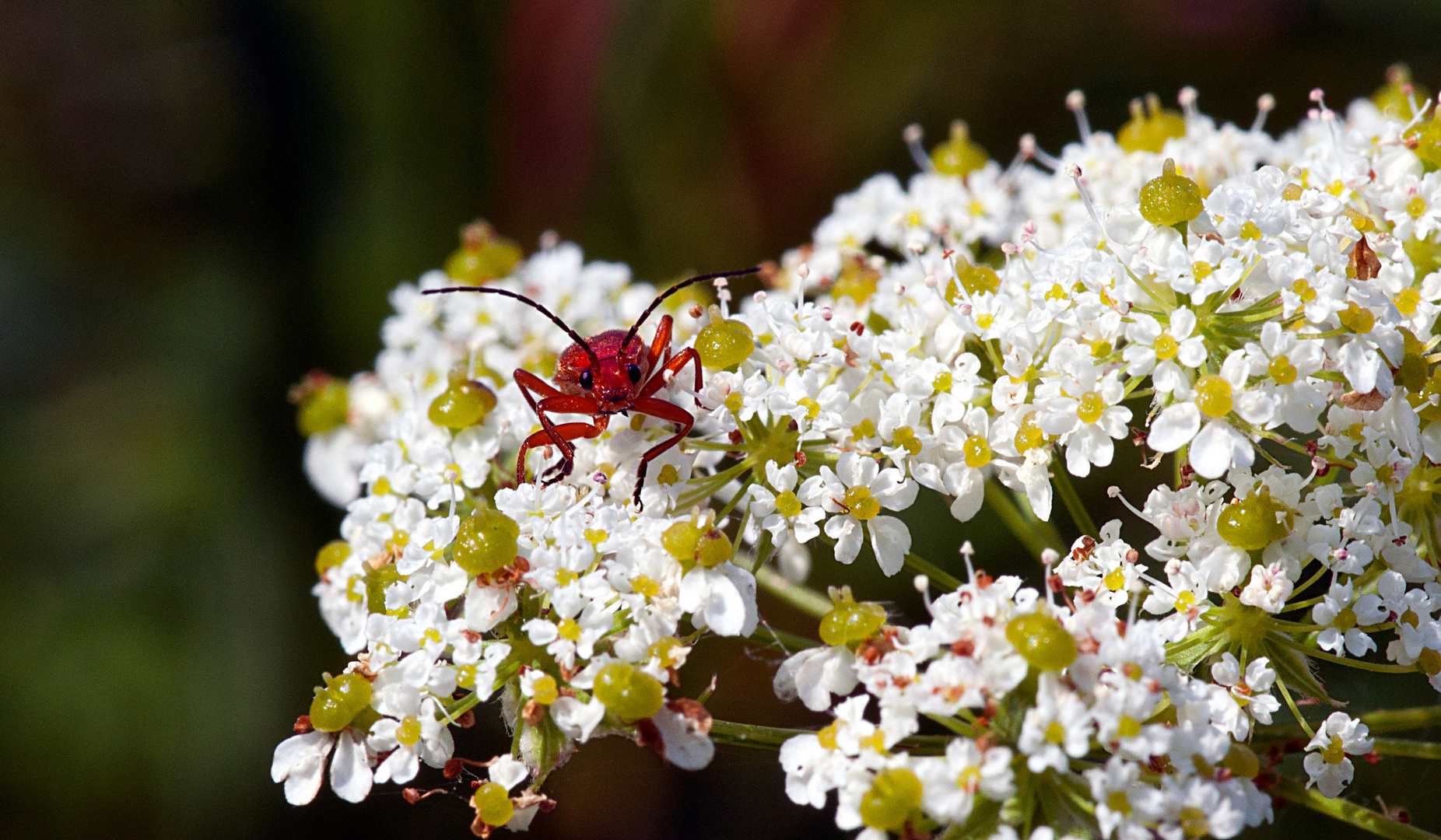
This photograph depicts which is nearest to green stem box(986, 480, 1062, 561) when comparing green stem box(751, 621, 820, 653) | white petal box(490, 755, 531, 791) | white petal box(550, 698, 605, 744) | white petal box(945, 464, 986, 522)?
white petal box(945, 464, 986, 522)

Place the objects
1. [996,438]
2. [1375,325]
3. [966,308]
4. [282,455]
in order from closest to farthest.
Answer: [1375,325]
[996,438]
[966,308]
[282,455]

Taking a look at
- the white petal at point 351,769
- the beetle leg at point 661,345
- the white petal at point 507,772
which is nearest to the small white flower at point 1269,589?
the beetle leg at point 661,345

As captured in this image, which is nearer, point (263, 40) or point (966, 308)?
point (966, 308)

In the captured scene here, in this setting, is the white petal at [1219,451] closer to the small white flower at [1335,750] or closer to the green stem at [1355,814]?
the small white flower at [1335,750]

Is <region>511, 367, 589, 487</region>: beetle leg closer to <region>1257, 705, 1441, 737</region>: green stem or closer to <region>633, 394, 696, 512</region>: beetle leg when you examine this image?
<region>633, 394, 696, 512</region>: beetle leg

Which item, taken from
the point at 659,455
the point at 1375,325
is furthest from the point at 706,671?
the point at 1375,325

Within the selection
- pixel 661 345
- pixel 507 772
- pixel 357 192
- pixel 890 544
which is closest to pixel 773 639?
pixel 890 544

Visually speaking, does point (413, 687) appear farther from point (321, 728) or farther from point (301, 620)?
point (301, 620)

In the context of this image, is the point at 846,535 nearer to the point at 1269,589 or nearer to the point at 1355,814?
the point at 1269,589
